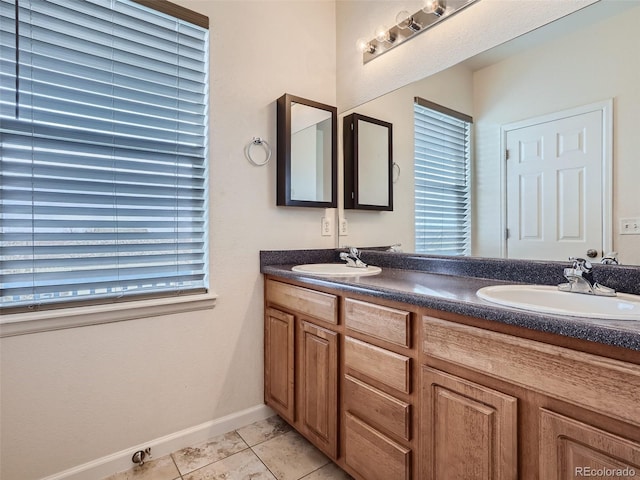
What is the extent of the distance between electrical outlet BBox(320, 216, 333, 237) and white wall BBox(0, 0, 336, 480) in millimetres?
32

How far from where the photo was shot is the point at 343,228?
6.97 feet

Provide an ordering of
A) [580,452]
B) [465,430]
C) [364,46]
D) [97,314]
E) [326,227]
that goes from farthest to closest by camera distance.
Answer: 1. [326,227]
2. [364,46]
3. [97,314]
4. [465,430]
5. [580,452]

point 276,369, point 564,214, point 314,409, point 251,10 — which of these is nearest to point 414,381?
point 314,409

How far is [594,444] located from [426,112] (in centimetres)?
146

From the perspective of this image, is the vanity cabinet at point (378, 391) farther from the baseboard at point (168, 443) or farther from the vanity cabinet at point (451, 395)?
the baseboard at point (168, 443)

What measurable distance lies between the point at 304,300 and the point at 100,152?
1.08 metres

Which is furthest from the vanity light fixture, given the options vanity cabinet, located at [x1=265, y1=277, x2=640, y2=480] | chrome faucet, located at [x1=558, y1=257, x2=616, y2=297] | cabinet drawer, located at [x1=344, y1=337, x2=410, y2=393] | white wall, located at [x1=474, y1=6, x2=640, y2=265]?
cabinet drawer, located at [x1=344, y1=337, x2=410, y2=393]

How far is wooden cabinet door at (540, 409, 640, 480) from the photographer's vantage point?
62cm

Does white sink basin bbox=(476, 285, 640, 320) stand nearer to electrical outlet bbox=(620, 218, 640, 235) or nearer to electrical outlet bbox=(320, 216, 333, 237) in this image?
A: electrical outlet bbox=(620, 218, 640, 235)

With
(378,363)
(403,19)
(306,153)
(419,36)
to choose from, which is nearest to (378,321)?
(378,363)

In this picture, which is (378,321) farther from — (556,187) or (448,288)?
(556,187)

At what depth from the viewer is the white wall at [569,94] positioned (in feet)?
3.40

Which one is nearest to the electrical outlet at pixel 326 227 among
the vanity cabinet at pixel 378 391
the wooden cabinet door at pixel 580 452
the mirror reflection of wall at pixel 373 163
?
the mirror reflection of wall at pixel 373 163

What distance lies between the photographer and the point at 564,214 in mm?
1163
